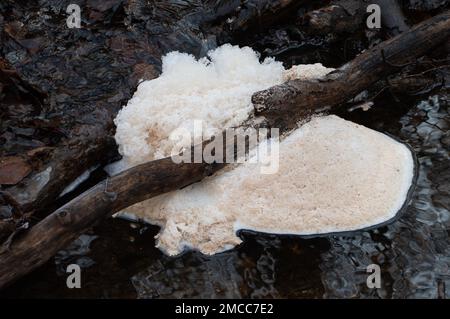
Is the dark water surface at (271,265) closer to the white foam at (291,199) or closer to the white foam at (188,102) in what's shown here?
the white foam at (291,199)

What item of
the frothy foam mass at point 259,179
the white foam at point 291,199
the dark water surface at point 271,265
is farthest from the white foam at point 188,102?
the dark water surface at point 271,265

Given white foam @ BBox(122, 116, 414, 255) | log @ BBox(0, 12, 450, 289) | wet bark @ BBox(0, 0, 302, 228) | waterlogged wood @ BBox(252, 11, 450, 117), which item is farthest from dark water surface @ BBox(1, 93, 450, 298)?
waterlogged wood @ BBox(252, 11, 450, 117)

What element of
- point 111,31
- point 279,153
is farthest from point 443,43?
point 111,31

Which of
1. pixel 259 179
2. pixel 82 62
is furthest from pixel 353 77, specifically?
pixel 82 62

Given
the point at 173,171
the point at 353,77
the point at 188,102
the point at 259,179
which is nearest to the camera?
the point at 173,171

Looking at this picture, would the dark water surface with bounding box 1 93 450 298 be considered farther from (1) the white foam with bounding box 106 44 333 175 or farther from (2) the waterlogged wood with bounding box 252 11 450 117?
(2) the waterlogged wood with bounding box 252 11 450 117

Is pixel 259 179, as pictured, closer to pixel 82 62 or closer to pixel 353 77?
pixel 353 77

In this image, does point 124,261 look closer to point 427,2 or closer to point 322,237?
point 322,237
